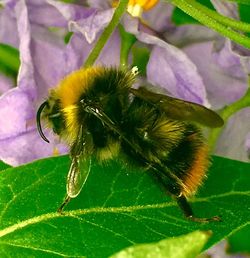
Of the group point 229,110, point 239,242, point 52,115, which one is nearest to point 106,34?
point 52,115

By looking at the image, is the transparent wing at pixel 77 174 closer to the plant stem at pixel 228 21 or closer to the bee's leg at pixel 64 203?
the bee's leg at pixel 64 203

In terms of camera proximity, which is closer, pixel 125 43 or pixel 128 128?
pixel 128 128

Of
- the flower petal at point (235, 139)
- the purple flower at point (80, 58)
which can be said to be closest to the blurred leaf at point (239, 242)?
the flower petal at point (235, 139)

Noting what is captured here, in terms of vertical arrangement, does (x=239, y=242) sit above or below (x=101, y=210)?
below

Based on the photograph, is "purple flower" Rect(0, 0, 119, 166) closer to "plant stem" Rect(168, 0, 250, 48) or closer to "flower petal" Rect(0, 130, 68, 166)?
"flower petal" Rect(0, 130, 68, 166)

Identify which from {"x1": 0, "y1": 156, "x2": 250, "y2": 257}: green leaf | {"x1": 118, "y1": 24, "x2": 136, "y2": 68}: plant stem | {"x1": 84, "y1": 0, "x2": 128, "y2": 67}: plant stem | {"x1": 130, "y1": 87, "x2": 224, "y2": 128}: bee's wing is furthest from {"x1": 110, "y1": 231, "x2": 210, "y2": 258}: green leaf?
{"x1": 118, "y1": 24, "x2": 136, "y2": 68}: plant stem

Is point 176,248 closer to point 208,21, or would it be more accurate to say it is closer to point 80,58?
point 208,21

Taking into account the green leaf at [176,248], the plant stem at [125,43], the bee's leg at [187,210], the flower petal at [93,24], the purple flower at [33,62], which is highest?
the green leaf at [176,248]
